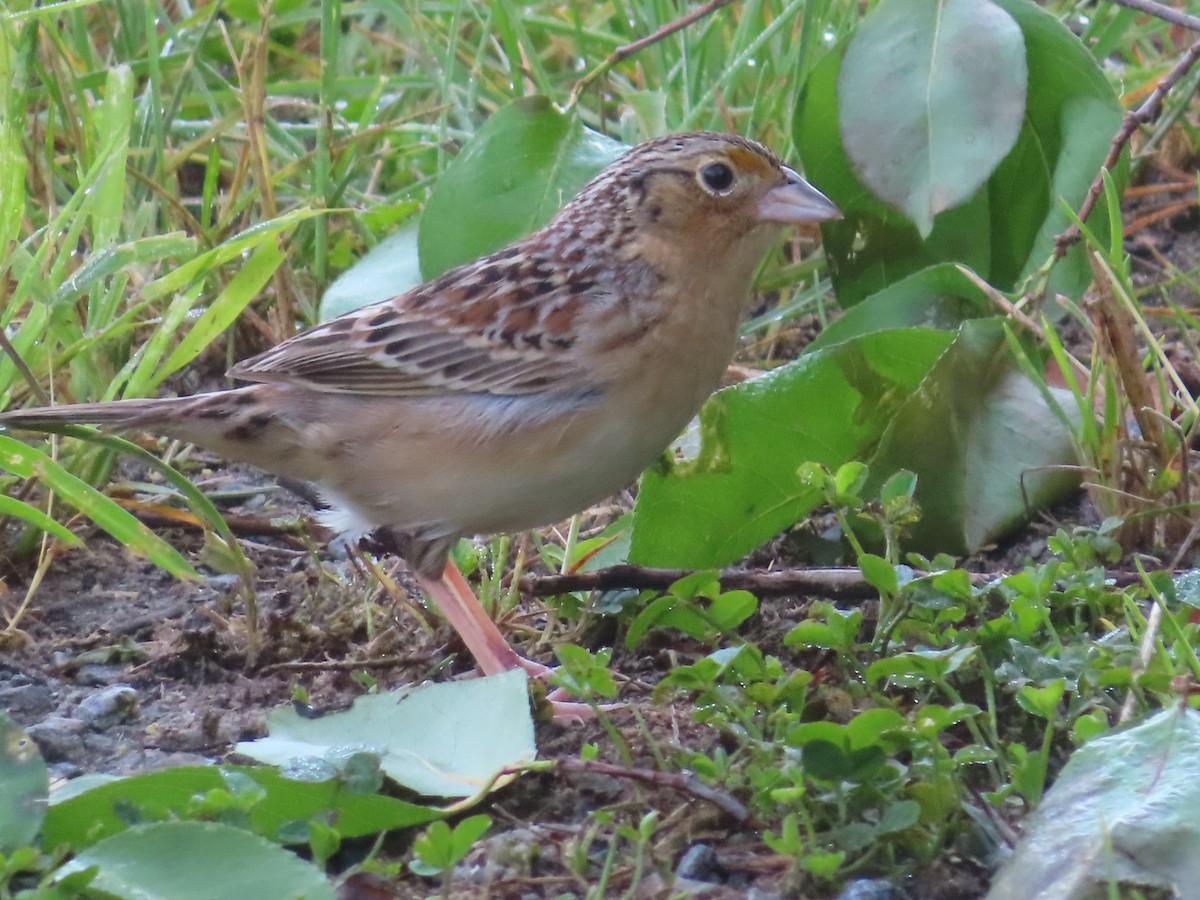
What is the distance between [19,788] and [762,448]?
5.60ft

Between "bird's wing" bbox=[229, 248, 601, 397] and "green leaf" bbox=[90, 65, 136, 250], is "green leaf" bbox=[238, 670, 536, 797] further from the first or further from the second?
"green leaf" bbox=[90, 65, 136, 250]

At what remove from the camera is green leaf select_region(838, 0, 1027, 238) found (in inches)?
Result: 146

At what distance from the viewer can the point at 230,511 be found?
4188 mm

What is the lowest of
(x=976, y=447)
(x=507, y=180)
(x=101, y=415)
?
(x=976, y=447)

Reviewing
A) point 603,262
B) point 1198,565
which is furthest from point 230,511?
point 1198,565

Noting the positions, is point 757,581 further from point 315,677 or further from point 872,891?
point 872,891

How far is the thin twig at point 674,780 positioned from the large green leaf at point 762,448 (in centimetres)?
101

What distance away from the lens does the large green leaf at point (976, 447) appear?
3.51 metres

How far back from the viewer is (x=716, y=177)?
362cm

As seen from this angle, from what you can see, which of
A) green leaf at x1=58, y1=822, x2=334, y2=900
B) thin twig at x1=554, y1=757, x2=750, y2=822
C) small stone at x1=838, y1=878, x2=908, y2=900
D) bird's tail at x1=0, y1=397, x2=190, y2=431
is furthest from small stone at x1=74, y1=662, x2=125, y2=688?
small stone at x1=838, y1=878, x2=908, y2=900

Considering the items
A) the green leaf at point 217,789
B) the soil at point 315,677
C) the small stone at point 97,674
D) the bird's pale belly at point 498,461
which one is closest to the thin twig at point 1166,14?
the soil at point 315,677

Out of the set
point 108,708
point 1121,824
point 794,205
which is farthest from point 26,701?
point 1121,824

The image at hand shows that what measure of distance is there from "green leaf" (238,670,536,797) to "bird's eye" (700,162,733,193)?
1366 millimetres

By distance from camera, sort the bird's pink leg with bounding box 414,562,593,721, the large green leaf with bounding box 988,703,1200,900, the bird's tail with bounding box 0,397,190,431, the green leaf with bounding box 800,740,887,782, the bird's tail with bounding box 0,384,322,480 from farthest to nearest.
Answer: the bird's tail with bounding box 0,384,322,480 → the bird's tail with bounding box 0,397,190,431 → the bird's pink leg with bounding box 414,562,593,721 → the green leaf with bounding box 800,740,887,782 → the large green leaf with bounding box 988,703,1200,900
